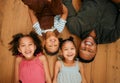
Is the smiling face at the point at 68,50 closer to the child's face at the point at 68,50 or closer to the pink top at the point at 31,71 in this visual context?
the child's face at the point at 68,50

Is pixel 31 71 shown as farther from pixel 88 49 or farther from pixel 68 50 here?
pixel 88 49

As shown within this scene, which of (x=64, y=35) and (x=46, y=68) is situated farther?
(x=64, y=35)

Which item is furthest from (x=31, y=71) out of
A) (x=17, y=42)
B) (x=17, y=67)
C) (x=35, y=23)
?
(x=35, y=23)

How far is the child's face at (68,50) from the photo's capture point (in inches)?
74.1

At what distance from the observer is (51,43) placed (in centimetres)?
184

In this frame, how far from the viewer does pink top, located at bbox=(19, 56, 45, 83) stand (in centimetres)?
185

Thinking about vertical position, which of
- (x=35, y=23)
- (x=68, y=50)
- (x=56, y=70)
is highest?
(x=35, y=23)

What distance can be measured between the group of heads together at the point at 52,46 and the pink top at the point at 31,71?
6 centimetres

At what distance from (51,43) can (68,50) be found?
132 millimetres

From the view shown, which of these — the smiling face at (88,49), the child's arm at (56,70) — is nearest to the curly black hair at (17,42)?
the child's arm at (56,70)

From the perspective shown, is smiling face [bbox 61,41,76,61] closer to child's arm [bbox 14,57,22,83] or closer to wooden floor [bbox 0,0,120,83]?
wooden floor [bbox 0,0,120,83]

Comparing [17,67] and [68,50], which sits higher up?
[68,50]

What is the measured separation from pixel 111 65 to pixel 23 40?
67 centimetres

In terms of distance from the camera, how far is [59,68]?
6.32 feet
